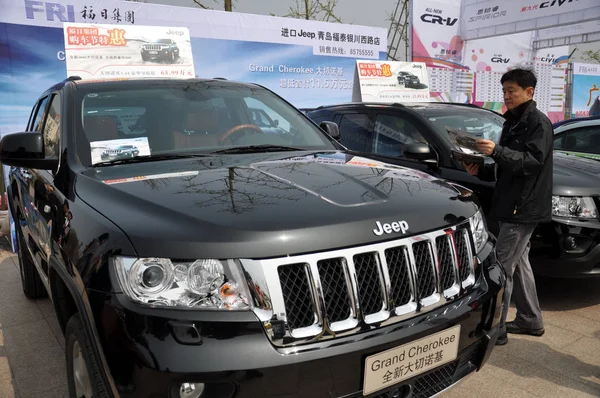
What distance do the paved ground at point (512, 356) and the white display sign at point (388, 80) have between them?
8.13m

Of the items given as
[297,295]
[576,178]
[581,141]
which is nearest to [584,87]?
[581,141]

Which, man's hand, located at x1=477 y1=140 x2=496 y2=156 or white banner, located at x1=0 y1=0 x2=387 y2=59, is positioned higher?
white banner, located at x1=0 y1=0 x2=387 y2=59

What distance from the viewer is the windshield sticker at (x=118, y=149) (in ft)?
8.36

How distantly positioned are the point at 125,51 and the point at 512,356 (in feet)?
24.0

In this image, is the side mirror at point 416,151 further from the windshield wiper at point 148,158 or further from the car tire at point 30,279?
the car tire at point 30,279

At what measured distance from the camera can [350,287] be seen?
1.70 meters

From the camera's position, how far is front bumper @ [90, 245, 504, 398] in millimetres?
1509

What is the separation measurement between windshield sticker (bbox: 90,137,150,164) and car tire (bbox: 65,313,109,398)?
0.85 meters

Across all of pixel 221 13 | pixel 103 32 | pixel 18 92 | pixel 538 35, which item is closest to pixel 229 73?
pixel 221 13

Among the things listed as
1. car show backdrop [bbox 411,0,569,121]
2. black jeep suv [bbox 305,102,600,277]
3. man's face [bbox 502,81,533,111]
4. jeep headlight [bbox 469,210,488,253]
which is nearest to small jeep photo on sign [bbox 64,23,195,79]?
black jeep suv [bbox 305,102,600,277]

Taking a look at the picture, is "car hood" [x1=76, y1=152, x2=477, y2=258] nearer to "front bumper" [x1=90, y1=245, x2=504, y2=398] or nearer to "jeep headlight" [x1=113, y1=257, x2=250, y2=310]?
"jeep headlight" [x1=113, y1=257, x2=250, y2=310]

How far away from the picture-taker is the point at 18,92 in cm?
830

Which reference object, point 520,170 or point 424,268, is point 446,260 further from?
point 520,170

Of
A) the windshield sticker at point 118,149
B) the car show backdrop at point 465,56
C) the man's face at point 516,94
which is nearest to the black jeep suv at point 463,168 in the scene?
the man's face at point 516,94
